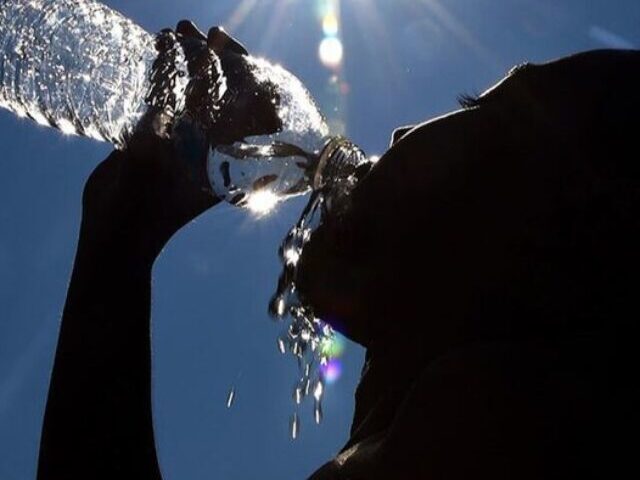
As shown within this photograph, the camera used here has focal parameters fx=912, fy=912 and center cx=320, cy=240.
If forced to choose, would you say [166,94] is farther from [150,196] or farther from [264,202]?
[264,202]

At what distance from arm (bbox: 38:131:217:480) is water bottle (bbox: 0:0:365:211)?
13 centimetres

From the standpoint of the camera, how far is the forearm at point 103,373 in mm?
2363

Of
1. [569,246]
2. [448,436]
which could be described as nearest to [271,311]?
[569,246]

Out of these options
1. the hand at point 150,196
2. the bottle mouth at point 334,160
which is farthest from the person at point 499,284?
the bottle mouth at point 334,160

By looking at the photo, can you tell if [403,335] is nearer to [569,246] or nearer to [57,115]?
[569,246]

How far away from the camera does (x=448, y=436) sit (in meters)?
1.05

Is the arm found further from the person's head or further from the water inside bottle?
the person's head

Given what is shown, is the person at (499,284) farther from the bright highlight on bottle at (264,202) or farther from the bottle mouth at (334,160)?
the bright highlight on bottle at (264,202)

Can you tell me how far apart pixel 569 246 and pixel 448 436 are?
409 mm

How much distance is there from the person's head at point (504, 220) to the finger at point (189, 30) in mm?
1007

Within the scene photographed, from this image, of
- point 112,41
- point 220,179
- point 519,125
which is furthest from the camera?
point 112,41

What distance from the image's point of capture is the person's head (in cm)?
130

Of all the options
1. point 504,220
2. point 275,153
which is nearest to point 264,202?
point 275,153

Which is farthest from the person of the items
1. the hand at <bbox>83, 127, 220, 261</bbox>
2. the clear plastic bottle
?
the clear plastic bottle
